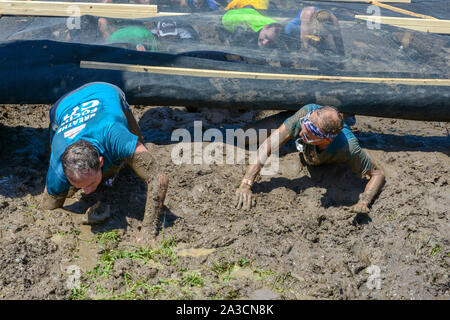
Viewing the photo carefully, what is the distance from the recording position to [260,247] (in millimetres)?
3750

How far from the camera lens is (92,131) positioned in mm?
3627

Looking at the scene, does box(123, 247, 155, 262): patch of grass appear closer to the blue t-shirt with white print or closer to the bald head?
the blue t-shirt with white print

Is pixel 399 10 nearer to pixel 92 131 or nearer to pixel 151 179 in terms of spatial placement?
pixel 151 179

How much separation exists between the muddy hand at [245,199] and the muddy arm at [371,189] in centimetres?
86

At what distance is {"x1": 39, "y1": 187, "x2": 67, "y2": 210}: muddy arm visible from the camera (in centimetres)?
385

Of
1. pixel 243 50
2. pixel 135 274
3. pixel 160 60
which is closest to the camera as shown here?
pixel 135 274

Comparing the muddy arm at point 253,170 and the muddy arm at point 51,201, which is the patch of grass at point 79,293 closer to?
the muddy arm at point 51,201

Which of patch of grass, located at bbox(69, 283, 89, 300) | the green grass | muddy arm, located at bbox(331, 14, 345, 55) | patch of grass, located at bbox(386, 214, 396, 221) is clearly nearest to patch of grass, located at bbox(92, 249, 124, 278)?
patch of grass, located at bbox(69, 283, 89, 300)

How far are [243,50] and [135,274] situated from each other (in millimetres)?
2579

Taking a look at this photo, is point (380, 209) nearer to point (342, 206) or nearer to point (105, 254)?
point (342, 206)

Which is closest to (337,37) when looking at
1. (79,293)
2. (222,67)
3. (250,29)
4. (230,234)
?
(250,29)

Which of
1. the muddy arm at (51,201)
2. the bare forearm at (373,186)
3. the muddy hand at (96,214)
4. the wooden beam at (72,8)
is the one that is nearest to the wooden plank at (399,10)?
the bare forearm at (373,186)

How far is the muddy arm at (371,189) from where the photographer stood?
13.9ft

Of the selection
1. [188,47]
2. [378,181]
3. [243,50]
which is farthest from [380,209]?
[188,47]
